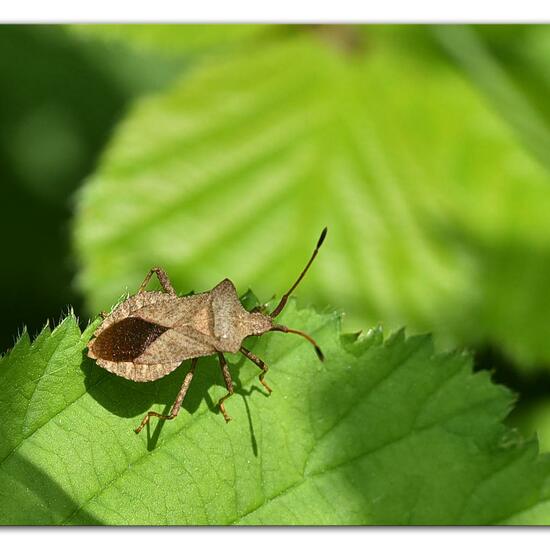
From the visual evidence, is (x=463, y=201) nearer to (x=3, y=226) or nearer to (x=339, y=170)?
(x=339, y=170)

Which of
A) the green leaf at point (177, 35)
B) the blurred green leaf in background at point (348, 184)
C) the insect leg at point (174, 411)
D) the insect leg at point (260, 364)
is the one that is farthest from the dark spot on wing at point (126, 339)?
the green leaf at point (177, 35)

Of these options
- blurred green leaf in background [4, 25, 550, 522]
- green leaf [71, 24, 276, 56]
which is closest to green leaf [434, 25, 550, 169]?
blurred green leaf in background [4, 25, 550, 522]

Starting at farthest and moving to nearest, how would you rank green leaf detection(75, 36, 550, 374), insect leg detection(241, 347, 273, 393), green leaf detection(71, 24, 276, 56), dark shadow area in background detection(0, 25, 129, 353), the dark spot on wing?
1. dark shadow area in background detection(0, 25, 129, 353)
2. green leaf detection(71, 24, 276, 56)
3. green leaf detection(75, 36, 550, 374)
4. insect leg detection(241, 347, 273, 393)
5. the dark spot on wing

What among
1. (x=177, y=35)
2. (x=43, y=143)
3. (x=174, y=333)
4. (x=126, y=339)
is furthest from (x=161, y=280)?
(x=43, y=143)

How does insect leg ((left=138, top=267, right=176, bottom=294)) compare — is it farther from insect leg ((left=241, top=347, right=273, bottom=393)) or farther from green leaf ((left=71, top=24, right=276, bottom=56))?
green leaf ((left=71, top=24, right=276, bottom=56))

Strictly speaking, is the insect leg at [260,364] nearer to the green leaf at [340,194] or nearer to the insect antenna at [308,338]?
the insect antenna at [308,338]
